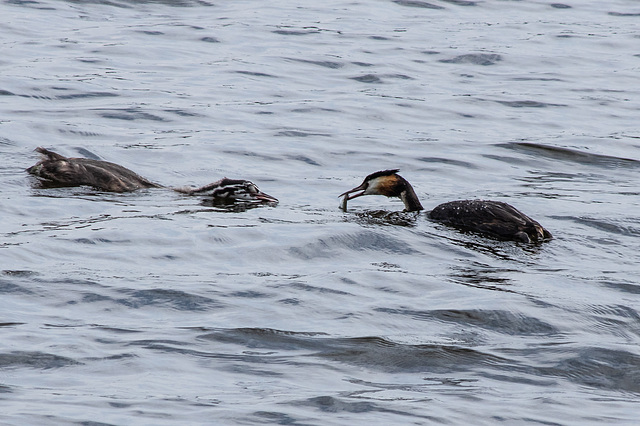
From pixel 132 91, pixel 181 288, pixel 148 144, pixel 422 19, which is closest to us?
pixel 181 288

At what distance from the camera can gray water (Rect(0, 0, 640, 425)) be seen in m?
5.97

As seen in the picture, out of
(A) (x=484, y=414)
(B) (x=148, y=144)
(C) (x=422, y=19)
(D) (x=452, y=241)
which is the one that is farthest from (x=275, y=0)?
(A) (x=484, y=414)

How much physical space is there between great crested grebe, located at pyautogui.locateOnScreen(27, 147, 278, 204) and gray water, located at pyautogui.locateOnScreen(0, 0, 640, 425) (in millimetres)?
199

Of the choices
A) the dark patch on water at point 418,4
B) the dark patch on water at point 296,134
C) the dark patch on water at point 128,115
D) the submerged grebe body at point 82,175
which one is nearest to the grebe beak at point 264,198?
A: the submerged grebe body at point 82,175

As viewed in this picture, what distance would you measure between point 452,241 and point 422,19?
1595 cm

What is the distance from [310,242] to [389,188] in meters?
2.11

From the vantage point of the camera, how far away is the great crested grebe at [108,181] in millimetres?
11031

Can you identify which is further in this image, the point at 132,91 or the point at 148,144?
the point at 132,91

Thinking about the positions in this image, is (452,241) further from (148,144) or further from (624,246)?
(148,144)

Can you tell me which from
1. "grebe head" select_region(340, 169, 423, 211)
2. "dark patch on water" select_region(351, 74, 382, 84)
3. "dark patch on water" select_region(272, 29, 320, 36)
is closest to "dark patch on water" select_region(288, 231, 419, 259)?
"grebe head" select_region(340, 169, 423, 211)

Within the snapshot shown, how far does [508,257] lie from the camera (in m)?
9.21

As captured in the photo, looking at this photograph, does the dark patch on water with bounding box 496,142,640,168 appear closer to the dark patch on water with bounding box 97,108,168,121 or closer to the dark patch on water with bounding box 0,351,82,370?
the dark patch on water with bounding box 97,108,168,121

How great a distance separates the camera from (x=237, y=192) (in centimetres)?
1105

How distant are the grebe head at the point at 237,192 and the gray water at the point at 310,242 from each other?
283mm
